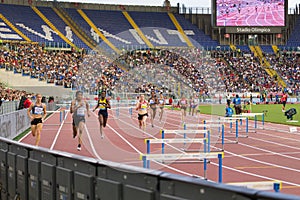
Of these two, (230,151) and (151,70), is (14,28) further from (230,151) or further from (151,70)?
(151,70)

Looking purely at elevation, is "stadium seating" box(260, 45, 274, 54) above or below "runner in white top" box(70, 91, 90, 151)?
above

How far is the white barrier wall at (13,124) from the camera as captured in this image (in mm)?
19938

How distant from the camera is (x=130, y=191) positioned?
18.4 ft

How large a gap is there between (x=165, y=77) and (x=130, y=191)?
411 inches

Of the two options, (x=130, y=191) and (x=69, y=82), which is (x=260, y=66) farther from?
(x=130, y=191)

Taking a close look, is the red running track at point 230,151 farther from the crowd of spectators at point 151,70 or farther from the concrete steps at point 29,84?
the concrete steps at point 29,84

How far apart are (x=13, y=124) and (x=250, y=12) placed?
172 ft

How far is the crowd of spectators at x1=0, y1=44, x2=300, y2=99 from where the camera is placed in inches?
604

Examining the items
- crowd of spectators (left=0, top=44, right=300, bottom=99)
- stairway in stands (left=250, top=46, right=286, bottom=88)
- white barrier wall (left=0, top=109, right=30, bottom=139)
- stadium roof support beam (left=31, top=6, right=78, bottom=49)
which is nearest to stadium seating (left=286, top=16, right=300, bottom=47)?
crowd of spectators (left=0, top=44, right=300, bottom=99)

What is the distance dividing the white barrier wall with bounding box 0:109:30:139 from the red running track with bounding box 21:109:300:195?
27.9 inches

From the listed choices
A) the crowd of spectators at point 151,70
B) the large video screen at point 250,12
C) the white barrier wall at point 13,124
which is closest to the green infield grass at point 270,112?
the crowd of spectators at point 151,70

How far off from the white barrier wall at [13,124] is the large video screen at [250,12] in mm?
43093

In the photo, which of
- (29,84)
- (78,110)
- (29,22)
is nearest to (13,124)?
(78,110)

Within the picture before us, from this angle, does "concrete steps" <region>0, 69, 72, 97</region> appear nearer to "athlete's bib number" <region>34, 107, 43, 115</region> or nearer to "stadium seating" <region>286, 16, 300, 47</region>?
"athlete's bib number" <region>34, 107, 43, 115</region>
